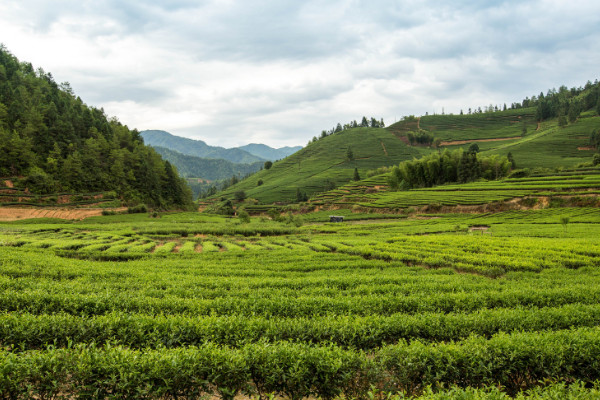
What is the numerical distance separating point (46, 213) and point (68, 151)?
30210 millimetres

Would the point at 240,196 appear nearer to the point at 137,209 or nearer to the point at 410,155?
the point at 137,209

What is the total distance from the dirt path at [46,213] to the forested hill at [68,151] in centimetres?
1015

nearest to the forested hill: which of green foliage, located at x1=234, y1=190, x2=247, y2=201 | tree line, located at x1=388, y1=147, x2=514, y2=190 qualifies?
green foliage, located at x1=234, y1=190, x2=247, y2=201

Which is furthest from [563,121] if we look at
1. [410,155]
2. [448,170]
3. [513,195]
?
[513,195]

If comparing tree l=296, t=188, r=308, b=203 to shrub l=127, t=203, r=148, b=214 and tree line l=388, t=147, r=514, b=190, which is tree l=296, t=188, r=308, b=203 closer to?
tree line l=388, t=147, r=514, b=190

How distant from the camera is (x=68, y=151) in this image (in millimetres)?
81375

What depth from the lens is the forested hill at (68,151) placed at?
69188 millimetres

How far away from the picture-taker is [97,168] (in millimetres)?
81375

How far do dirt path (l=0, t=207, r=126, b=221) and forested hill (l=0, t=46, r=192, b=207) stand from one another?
10.1m

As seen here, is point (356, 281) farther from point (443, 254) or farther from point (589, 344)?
point (443, 254)

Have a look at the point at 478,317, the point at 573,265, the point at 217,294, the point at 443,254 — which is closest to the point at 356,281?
the point at 478,317

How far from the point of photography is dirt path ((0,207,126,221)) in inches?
2232

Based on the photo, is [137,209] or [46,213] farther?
[137,209]

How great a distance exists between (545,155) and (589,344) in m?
158
